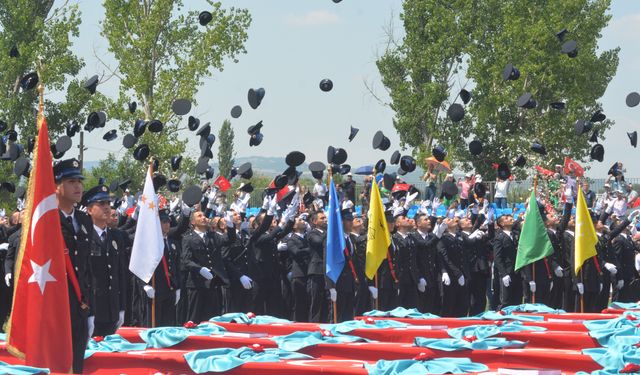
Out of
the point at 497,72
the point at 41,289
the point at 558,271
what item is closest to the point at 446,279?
the point at 558,271

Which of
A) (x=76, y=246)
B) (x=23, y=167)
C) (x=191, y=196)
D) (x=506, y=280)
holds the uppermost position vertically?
(x=23, y=167)

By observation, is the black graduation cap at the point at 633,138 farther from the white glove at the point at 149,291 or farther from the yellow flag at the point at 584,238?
the white glove at the point at 149,291

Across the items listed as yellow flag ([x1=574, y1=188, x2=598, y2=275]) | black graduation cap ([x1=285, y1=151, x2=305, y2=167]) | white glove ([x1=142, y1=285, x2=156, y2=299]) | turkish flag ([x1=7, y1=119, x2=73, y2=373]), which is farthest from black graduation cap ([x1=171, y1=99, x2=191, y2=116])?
turkish flag ([x1=7, y1=119, x2=73, y2=373])

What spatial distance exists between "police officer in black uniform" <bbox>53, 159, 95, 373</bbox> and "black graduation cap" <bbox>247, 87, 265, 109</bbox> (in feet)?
27.9

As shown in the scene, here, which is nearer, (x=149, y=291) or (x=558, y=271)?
(x=149, y=291)

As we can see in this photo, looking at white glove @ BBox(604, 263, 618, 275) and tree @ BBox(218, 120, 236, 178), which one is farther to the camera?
tree @ BBox(218, 120, 236, 178)

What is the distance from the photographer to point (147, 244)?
11945 mm

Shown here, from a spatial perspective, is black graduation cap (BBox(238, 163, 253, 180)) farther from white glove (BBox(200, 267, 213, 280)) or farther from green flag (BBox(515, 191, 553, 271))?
green flag (BBox(515, 191, 553, 271))

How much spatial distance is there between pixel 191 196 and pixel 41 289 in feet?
22.1

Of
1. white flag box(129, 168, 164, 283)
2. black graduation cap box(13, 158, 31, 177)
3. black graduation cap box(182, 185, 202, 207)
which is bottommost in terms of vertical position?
white flag box(129, 168, 164, 283)

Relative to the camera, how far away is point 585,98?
35.4 m

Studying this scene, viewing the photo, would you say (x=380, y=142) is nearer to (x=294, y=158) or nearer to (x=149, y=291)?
(x=294, y=158)

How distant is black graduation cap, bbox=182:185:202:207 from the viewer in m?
13.7

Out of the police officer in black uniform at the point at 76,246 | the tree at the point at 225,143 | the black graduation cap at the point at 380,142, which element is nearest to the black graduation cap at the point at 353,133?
the black graduation cap at the point at 380,142
